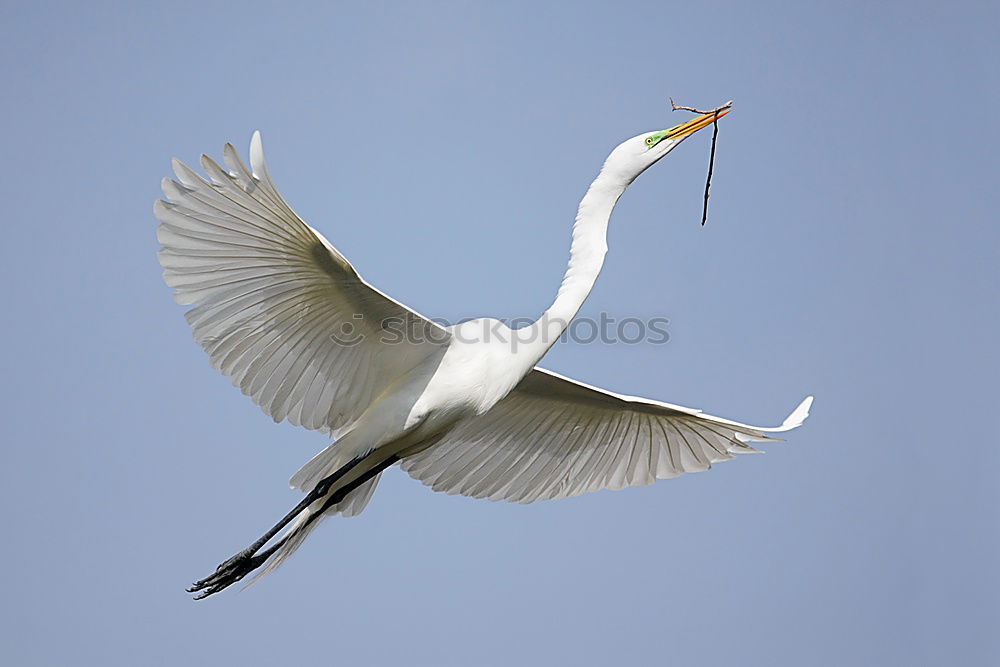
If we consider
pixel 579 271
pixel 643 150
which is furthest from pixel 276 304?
pixel 643 150

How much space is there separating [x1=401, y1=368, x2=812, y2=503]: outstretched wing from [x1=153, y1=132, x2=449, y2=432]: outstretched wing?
40.1 inches

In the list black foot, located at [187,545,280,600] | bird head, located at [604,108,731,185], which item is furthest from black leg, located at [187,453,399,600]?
bird head, located at [604,108,731,185]

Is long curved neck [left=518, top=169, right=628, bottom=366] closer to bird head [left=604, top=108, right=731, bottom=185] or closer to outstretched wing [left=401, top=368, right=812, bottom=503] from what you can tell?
bird head [left=604, top=108, right=731, bottom=185]

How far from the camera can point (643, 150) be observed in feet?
21.5

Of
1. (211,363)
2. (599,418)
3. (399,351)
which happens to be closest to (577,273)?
(399,351)

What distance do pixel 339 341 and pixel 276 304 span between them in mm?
484

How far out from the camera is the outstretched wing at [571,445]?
7.25 meters

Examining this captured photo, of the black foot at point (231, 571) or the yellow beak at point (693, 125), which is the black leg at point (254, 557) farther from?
the yellow beak at point (693, 125)

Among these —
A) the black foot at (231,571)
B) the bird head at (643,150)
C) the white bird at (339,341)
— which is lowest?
the black foot at (231,571)

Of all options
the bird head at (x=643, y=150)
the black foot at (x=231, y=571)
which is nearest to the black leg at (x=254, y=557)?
the black foot at (x=231, y=571)

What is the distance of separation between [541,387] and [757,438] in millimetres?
1438

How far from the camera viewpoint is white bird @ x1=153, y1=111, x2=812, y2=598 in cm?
557

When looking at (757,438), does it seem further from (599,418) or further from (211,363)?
(211,363)

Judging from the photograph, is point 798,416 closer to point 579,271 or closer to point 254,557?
point 579,271
